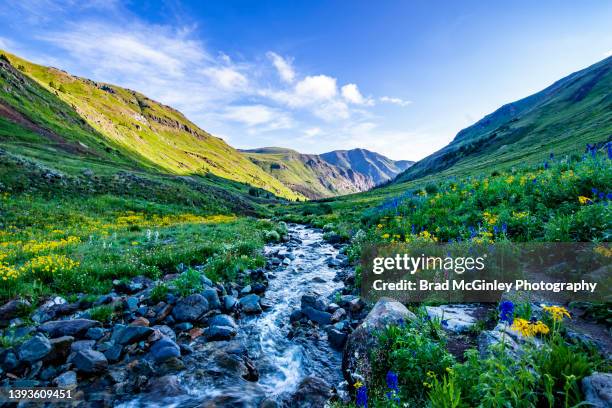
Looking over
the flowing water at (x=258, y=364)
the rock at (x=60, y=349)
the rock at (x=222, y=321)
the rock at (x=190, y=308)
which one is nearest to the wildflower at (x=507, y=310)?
the flowing water at (x=258, y=364)

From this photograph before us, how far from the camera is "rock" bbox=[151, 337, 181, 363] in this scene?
20.9 feet

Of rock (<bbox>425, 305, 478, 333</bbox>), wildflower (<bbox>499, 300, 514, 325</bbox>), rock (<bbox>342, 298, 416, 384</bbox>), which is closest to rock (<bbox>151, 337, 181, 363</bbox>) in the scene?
rock (<bbox>342, 298, 416, 384</bbox>)

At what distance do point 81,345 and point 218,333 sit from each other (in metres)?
2.80

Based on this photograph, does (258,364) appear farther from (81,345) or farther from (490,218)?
(490,218)

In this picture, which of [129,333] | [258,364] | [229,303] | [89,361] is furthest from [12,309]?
[258,364]

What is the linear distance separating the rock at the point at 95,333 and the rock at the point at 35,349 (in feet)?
2.81

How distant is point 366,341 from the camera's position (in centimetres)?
587

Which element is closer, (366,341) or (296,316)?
(366,341)

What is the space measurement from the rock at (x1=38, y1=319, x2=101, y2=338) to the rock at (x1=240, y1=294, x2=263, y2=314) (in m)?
3.71

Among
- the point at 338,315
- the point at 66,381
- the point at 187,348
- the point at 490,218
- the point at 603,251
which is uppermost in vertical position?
the point at 490,218

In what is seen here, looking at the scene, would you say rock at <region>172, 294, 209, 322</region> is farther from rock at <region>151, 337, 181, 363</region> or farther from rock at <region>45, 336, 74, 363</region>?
rock at <region>45, 336, 74, 363</region>

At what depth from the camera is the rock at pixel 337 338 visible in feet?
23.5

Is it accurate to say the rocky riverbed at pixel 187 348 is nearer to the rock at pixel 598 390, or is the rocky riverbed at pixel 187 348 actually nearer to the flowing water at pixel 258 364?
the flowing water at pixel 258 364

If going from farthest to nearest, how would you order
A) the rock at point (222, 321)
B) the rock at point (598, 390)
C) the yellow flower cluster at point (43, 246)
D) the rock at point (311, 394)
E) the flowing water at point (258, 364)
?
1. the yellow flower cluster at point (43, 246)
2. the rock at point (222, 321)
3. the flowing water at point (258, 364)
4. the rock at point (311, 394)
5. the rock at point (598, 390)
